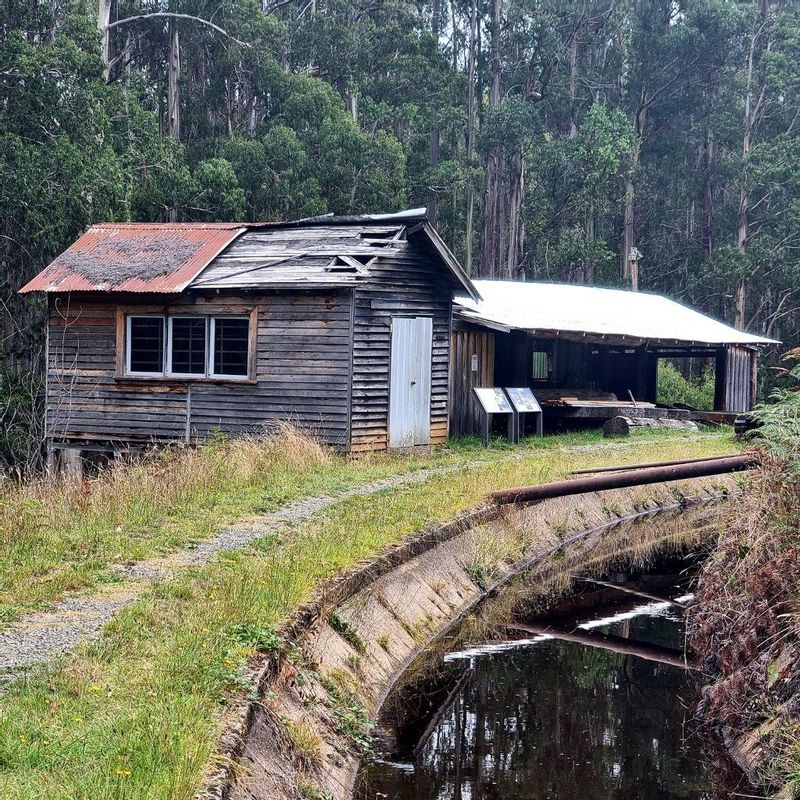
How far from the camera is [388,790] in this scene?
7422 mm

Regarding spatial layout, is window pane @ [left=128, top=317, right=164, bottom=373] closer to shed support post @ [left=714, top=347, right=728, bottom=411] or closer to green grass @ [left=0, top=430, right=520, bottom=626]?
green grass @ [left=0, top=430, right=520, bottom=626]

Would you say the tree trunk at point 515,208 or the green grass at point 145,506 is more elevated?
the tree trunk at point 515,208

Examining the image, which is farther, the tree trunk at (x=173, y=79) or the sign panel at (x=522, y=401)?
the tree trunk at (x=173, y=79)

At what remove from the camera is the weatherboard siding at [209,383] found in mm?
19500

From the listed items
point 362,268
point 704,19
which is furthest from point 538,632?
point 704,19

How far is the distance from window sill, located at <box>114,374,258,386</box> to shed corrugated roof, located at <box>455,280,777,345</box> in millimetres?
5544

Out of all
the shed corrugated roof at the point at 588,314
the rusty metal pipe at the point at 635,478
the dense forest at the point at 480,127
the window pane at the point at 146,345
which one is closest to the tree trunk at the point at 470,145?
the dense forest at the point at 480,127

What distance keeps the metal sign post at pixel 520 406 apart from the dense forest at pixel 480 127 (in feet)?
38.4

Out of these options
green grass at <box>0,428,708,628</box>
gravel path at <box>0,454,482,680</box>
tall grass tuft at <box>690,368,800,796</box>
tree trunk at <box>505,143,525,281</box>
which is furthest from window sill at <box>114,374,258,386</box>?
tree trunk at <box>505,143,525,281</box>

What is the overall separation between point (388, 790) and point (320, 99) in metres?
34.5

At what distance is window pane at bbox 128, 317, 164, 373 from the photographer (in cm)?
2125

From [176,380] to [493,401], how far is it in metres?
6.36

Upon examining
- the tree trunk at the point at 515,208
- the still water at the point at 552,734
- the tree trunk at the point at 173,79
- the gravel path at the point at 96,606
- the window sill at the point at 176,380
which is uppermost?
the tree trunk at the point at 173,79

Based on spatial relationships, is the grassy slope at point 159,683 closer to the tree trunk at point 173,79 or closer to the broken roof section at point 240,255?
the broken roof section at point 240,255
